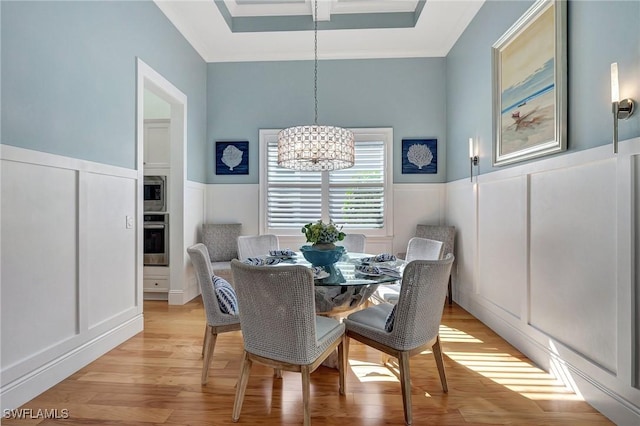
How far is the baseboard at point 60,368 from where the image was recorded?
176 centimetres

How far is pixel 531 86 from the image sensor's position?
2400 mm

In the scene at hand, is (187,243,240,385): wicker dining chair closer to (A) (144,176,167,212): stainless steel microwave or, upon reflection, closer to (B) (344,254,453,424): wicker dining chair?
(B) (344,254,453,424): wicker dining chair

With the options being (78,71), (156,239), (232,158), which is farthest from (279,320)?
(232,158)

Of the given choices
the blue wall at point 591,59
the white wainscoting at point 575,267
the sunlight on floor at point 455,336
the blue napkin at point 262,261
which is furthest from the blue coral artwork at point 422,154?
the blue napkin at point 262,261

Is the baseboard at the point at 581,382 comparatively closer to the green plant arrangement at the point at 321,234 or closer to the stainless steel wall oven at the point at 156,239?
the green plant arrangement at the point at 321,234

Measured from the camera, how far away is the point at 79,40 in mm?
2211

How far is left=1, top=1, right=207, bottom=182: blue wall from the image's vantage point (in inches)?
70.1

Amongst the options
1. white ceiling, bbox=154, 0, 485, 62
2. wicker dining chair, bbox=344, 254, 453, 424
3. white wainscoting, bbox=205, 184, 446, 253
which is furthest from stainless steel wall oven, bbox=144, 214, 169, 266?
wicker dining chair, bbox=344, 254, 453, 424

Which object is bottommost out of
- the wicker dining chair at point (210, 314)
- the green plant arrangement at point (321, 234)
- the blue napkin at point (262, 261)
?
the wicker dining chair at point (210, 314)

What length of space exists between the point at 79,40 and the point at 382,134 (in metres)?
3.33

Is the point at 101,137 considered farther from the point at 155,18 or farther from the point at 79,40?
the point at 155,18

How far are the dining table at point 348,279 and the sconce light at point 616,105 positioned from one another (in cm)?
140

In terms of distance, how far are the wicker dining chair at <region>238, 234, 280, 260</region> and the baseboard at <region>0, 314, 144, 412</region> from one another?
1.15 meters

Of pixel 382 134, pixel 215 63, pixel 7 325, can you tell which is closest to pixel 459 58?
pixel 382 134
